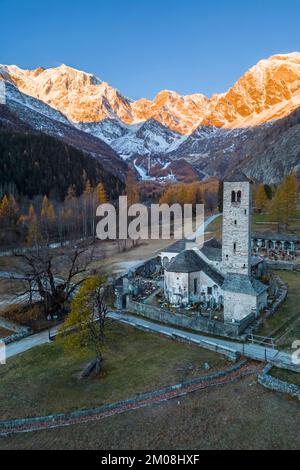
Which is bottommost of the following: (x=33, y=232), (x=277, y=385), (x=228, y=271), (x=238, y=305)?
(x=277, y=385)

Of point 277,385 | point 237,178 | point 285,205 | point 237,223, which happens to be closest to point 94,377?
point 277,385

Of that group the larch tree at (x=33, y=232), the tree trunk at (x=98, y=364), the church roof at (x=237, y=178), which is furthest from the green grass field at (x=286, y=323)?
the larch tree at (x=33, y=232)

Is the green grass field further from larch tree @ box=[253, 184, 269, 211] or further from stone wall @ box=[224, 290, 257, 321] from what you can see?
larch tree @ box=[253, 184, 269, 211]

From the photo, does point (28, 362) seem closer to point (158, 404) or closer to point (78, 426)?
point (78, 426)

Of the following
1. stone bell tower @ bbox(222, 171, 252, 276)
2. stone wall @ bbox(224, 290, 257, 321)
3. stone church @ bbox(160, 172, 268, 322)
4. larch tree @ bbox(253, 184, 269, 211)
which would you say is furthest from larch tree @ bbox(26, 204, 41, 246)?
larch tree @ bbox(253, 184, 269, 211)

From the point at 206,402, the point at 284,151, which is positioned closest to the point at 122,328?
the point at 206,402

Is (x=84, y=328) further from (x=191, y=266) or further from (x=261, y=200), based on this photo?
(x=261, y=200)

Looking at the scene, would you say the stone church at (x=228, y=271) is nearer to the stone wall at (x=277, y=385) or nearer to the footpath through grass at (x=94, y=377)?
the footpath through grass at (x=94, y=377)
